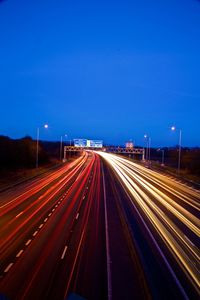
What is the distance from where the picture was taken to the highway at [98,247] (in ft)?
47.7

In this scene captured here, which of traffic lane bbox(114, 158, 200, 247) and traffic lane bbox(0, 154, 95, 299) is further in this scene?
traffic lane bbox(114, 158, 200, 247)

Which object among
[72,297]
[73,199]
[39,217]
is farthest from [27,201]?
[72,297]

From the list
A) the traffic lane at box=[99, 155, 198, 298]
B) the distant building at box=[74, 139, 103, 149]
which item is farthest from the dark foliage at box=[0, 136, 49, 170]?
the traffic lane at box=[99, 155, 198, 298]

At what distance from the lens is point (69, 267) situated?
16719 millimetres

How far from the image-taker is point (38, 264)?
16953 mm

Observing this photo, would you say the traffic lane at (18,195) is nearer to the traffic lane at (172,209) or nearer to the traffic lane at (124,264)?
the traffic lane at (124,264)

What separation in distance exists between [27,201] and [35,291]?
71.3 ft

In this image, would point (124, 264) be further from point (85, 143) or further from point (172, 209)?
point (85, 143)

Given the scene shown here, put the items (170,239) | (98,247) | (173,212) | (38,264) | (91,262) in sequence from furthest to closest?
(173,212)
(170,239)
(98,247)
(91,262)
(38,264)

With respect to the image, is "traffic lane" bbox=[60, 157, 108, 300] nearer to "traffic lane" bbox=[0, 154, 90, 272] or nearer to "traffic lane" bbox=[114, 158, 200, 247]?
"traffic lane" bbox=[0, 154, 90, 272]

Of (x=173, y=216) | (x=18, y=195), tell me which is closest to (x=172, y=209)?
(x=173, y=216)

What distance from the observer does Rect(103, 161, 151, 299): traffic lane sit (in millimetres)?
14195

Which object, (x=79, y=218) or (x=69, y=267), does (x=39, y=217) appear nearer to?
(x=79, y=218)

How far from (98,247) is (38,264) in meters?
4.15
